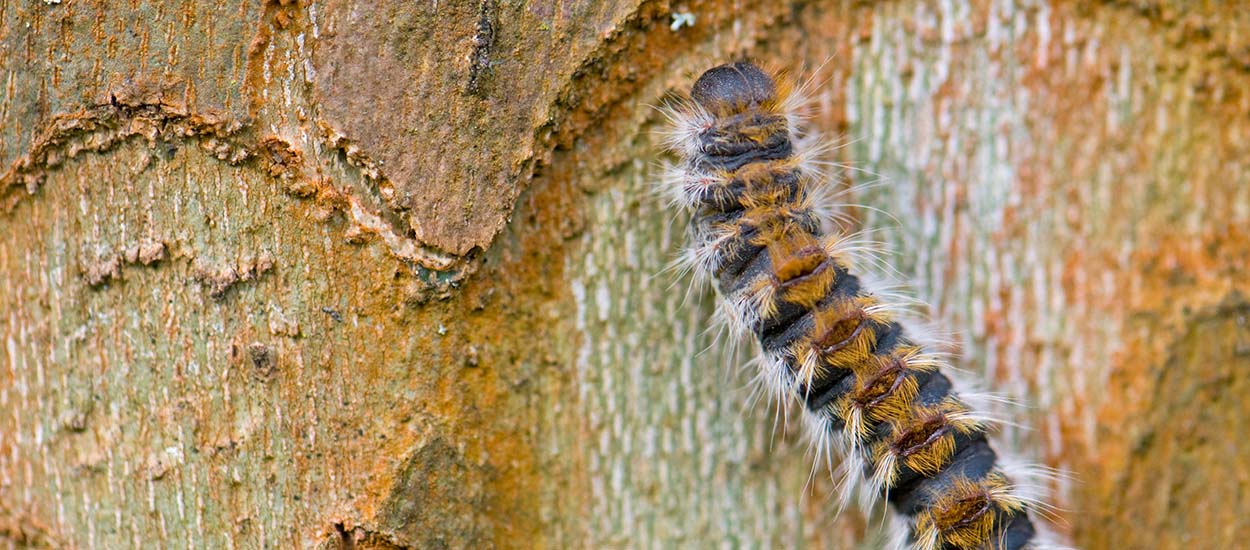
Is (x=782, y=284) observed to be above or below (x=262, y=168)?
below

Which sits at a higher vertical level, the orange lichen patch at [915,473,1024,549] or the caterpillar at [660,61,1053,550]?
the caterpillar at [660,61,1053,550]

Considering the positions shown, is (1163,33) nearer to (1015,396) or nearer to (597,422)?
(1015,396)

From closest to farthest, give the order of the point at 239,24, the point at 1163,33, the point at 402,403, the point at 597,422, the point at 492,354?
the point at 239,24 → the point at 402,403 → the point at 492,354 → the point at 597,422 → the point at 1163,33

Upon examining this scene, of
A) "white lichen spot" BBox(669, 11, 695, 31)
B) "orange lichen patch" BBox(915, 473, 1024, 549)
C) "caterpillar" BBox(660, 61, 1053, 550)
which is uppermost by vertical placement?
"white lichen spot" BBox(669, 11, 695, 31)

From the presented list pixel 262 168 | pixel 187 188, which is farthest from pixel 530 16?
pixel 187 188

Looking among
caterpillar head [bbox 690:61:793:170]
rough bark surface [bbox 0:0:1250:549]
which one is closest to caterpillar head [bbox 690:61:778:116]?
caterpillar head [bbox 690:61:793:170]

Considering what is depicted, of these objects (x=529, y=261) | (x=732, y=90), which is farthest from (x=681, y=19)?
(x=529, y=261)

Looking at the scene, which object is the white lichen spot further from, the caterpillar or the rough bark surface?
the caterpillar
